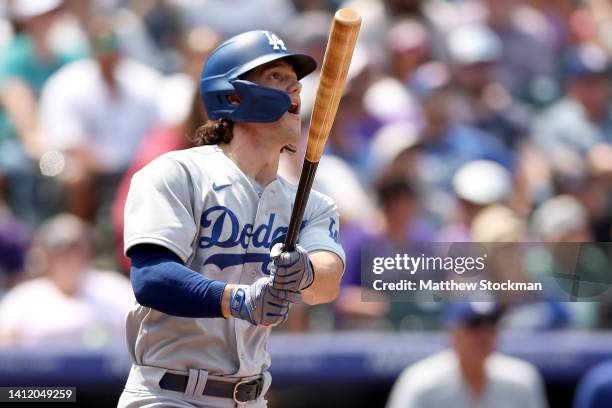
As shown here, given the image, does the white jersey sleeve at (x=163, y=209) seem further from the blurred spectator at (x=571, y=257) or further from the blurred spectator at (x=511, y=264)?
the blurred spectator at (x=571, y=257)

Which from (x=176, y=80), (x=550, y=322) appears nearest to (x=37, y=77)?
(x=176, y=80)

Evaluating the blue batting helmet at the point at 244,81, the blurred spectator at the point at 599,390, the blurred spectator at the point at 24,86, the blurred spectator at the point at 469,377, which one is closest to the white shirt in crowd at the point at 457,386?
the blurred spectator at the point at 469,377

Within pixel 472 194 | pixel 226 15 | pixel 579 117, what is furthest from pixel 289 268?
pixel 579 117

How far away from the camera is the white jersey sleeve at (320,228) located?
314cm

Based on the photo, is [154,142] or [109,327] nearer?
[109,327]

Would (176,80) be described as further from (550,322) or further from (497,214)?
(550,322)

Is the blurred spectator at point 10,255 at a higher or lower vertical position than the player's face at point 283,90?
lower

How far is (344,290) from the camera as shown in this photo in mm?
5711

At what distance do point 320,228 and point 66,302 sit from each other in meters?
2.50

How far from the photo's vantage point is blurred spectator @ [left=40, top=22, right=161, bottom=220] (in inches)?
243

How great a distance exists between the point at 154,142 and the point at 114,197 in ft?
1.56

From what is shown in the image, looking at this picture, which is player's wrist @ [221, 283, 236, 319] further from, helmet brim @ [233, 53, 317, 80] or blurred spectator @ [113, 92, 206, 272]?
blurred spectator @ [113, 92, 206, 272]

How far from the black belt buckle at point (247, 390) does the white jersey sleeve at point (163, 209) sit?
42cm

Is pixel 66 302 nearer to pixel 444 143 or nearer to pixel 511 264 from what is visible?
pixel 511 264
